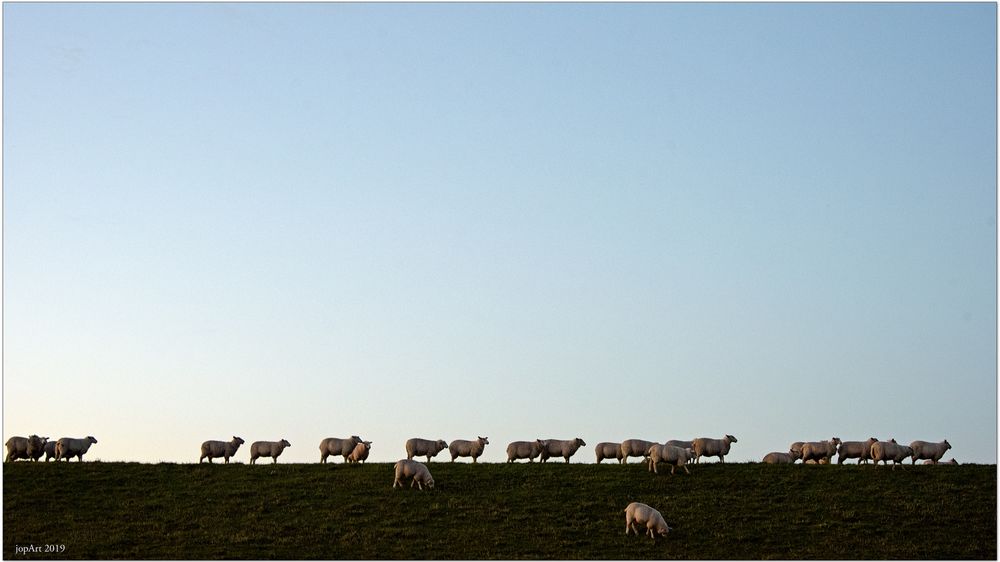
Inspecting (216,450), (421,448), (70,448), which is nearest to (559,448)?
(421,448)

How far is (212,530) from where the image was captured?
35.8m

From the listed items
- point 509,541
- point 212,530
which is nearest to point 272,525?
point 212,530

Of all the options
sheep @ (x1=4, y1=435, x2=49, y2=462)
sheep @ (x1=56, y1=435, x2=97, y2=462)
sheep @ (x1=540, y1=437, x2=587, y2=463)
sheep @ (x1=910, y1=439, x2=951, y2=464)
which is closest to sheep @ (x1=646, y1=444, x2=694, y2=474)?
sheep @ (x1=540, y1=437, x2=587, y2=463)

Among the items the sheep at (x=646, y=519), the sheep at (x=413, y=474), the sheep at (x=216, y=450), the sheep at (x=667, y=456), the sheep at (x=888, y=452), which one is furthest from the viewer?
the sheep at (x=216, y=450)

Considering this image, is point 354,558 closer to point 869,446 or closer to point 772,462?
point 772,462

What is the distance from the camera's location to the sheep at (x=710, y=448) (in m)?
45.2

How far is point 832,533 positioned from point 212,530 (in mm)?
17507

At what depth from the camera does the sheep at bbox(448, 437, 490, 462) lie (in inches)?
1881

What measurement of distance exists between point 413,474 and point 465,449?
761cm

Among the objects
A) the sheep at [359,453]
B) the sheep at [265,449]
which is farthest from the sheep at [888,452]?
the sheep at [265,449]

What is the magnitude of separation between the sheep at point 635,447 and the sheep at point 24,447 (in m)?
21.5

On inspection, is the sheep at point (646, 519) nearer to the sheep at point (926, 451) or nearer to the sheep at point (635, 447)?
the sheep at point (635, 447)

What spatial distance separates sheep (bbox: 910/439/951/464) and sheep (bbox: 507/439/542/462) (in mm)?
13511

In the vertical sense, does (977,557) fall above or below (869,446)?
below
